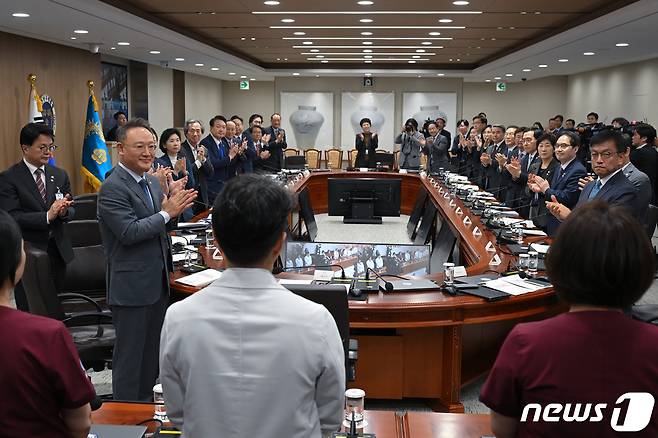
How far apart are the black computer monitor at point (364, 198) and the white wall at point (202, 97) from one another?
685 centimetres

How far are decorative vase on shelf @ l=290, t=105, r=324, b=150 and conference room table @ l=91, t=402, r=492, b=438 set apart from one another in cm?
1673

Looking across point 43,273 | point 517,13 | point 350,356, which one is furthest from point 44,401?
point 517,13

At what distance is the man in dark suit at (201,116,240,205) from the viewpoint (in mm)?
Answer: 8203

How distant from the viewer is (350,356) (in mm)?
2727

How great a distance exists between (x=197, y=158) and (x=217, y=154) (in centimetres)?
114

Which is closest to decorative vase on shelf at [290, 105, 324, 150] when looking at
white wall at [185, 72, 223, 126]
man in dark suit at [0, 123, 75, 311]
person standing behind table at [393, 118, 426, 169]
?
white wall at [185, 72, 223, 126]

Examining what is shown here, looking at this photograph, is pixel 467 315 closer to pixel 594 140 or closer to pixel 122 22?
pixel 594 140

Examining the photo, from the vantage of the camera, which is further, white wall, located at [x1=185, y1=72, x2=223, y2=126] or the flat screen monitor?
white wall, located at [x1=185, y1=72, x2=223, y2=126]

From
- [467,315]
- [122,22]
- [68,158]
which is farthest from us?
[68,158]

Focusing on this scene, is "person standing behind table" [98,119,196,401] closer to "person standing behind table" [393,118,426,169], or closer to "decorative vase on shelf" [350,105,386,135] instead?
"person standing behind table" [393,118,426,169]

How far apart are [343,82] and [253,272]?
17674mm

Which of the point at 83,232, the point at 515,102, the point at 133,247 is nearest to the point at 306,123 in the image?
the point at 515,102

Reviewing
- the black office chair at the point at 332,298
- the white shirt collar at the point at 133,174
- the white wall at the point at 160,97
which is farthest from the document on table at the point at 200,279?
the white wall at the point at 160,97

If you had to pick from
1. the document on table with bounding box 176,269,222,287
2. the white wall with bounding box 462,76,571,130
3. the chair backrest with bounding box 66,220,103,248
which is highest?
the white wall with bounding box 462,76,571,130
